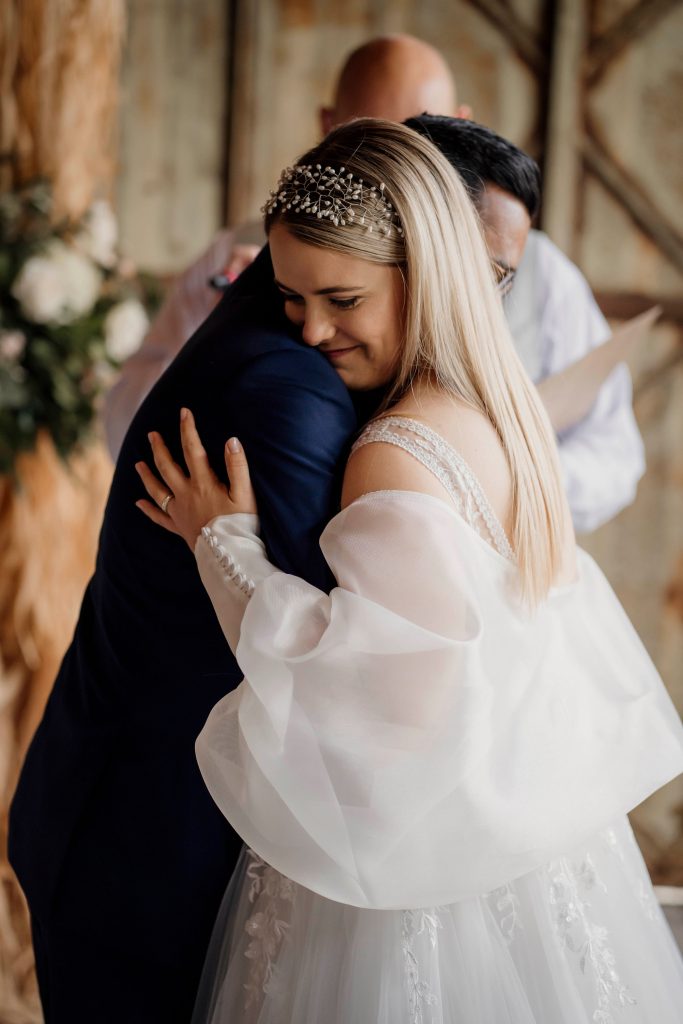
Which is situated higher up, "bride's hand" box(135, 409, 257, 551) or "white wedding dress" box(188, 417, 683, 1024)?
"bride's hand" box(135, 409, 257, 551)

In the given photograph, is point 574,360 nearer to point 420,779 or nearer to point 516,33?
point 516,33

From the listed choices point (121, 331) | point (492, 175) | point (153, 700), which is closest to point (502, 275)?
point (492, 175)

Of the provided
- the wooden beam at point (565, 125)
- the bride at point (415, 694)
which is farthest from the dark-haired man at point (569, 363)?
the bride at point (415, 694)

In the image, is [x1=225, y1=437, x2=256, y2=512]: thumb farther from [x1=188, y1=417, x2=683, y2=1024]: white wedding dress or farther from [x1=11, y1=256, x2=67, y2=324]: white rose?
[x1=11, y1=256, x2=67, y2=324]: white rose

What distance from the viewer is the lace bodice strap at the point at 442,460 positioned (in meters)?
1.36

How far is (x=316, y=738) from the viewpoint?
131cm

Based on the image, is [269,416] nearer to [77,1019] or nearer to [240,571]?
[240,571]

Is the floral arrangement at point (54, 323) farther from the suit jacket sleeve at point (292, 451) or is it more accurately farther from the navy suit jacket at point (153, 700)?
the suit jacket sleeve at point (292, 451)

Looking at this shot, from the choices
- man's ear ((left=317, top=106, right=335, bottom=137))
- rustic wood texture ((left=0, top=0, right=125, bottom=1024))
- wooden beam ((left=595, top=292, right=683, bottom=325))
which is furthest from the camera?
wooden beam ((left=595, top=292, right=683, bottom=325))

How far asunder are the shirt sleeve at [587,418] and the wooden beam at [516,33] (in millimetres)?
1024

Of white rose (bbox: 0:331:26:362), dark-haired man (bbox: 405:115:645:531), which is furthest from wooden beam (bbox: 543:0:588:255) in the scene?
white rose (bbox: 0:331:26:362)

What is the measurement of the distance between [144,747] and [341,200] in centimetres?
92

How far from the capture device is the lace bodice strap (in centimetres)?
136

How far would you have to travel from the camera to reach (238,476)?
139 centimetres
